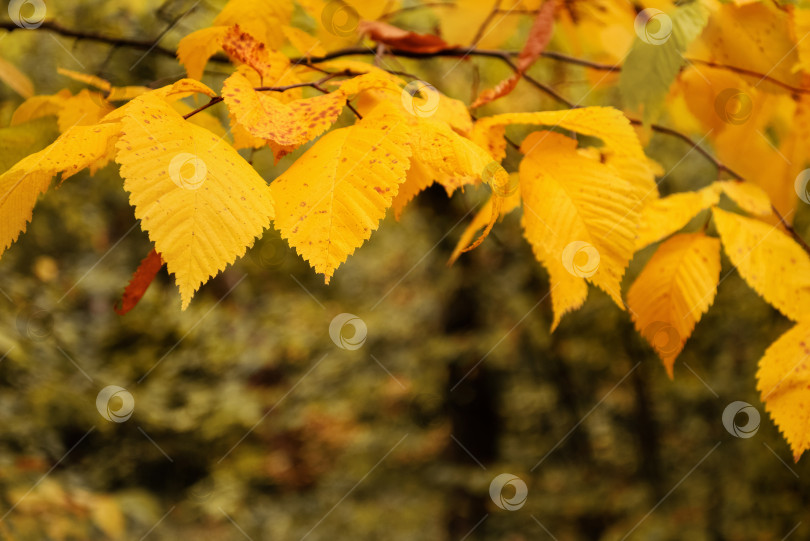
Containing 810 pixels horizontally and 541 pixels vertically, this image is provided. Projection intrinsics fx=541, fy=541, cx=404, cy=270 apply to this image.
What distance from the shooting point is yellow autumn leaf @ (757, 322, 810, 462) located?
1.58ft

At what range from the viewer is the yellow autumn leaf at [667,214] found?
23.8 inches

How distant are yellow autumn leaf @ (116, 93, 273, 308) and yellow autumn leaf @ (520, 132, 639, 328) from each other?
0.78 ft

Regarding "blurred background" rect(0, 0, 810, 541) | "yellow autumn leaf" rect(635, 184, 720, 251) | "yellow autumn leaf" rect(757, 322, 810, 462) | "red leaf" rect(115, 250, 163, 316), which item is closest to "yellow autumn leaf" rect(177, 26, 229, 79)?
"red leaf" rect(115, 250, 163, 316)

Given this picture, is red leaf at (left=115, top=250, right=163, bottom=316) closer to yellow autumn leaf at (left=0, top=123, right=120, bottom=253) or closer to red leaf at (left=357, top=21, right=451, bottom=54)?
yellow autumn leaf at (left=0, top=123, right=120, bottom=253)

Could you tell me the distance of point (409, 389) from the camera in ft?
10.8

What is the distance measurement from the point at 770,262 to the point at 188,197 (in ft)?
1.87

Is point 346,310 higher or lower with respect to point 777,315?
lower

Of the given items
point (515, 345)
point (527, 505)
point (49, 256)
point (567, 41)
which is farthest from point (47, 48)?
point (527, 505)

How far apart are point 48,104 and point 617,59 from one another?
2.73 feet

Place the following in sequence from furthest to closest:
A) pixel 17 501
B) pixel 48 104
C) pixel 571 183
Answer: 1. pixel 17 501
2. pixel 48 104
3. pixel 571 183

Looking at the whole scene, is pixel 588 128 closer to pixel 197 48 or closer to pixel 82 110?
pixel 197 48

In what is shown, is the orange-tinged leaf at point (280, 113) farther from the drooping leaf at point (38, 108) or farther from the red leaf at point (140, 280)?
the drooping leaf at point (38, 108)

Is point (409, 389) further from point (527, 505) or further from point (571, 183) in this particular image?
point (571, 183)

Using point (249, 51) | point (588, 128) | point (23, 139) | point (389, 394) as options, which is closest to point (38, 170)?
point (249, 51)
